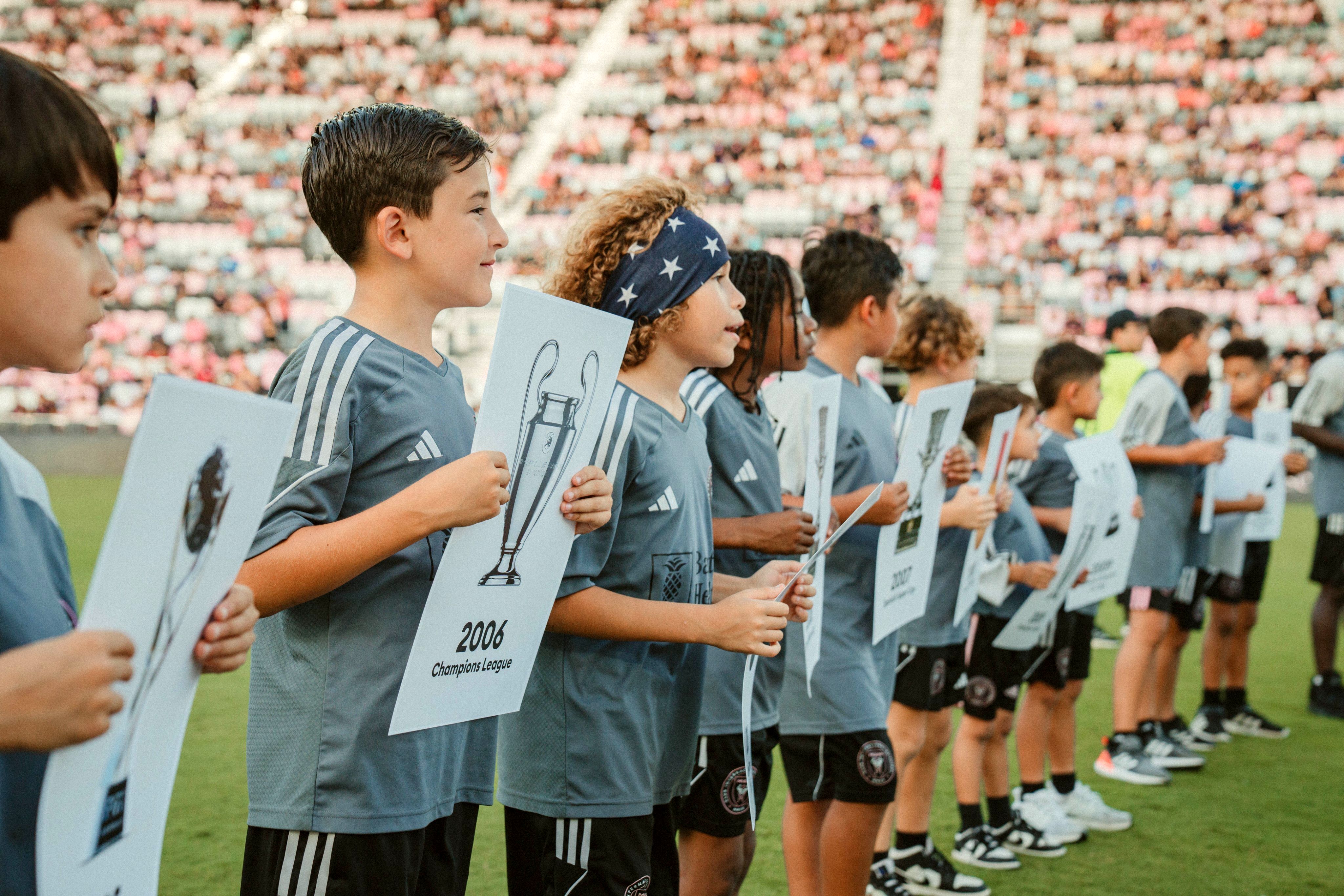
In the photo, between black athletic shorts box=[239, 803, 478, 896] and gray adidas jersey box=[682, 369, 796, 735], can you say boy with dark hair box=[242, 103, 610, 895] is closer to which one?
black athletic shorts box=[239, 803, 478, 896]

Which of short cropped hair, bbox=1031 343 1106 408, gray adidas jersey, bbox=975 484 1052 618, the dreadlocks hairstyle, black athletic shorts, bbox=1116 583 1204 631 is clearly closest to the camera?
the dreadlocks hairstyle

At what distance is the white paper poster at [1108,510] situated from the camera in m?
3.94

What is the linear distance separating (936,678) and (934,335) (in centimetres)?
106

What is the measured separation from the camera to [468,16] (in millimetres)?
24484

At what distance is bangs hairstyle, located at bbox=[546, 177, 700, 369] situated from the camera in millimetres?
2184

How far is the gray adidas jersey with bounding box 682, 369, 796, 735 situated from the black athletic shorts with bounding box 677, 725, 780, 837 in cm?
3

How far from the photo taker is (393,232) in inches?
68.7

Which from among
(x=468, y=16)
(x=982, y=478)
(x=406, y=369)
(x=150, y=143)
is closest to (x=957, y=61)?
(x=468, y=16)

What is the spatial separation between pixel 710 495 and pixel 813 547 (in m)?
0.26

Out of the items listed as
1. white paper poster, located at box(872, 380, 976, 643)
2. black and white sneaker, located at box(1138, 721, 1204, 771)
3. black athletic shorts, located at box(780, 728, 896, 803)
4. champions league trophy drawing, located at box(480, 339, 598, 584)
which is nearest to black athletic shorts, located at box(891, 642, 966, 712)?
white paper poster, located at box(872, 380, 976, 643)

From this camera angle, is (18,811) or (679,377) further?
(679,377)

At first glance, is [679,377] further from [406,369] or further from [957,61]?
[957,61]

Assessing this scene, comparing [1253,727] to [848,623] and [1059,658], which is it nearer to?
[1059,658]

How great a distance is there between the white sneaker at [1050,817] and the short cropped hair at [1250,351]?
2.65 m
